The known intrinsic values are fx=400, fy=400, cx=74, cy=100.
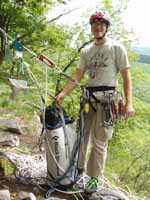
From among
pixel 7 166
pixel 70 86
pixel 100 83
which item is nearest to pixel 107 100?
pixel 100 83

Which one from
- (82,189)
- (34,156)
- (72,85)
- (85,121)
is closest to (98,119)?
(85,121)

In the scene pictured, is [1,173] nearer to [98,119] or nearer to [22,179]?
[22,179]

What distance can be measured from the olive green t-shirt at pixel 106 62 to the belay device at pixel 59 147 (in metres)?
0.54

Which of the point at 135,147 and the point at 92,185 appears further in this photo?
the point at 135,147

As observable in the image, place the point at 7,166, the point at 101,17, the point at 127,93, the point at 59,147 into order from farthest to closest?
the point at 7,166, the point at 59,147, the point at 127,93, the point at 101,17

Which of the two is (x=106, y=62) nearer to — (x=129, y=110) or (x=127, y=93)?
(x=127, y=93)

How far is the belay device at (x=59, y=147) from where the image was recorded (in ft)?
14.2

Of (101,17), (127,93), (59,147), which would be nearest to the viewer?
(101,17)

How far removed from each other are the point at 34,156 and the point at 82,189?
1.32 meters

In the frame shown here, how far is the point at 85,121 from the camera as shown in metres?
4.32

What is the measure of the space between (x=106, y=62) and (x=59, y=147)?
1059 millimetres

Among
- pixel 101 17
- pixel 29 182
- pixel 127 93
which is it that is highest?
pixel 101 17

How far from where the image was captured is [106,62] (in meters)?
4.05

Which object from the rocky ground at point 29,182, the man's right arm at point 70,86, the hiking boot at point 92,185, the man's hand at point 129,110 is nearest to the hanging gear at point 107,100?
the man's hand at point 129,110
